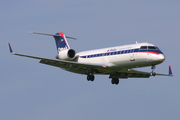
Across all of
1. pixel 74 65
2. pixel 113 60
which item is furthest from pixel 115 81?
pixel 74 65

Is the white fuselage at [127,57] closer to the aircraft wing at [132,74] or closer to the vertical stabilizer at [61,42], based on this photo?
the aircraft wing at [132,74]

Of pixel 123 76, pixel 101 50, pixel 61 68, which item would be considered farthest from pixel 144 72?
pixel 61 68

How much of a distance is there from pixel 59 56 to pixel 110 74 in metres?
5.37

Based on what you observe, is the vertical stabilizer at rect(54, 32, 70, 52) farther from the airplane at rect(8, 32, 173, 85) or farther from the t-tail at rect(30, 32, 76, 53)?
the airplane at rect(8, 32, 173, 85)

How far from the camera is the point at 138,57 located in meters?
30.4

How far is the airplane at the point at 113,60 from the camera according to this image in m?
30.3

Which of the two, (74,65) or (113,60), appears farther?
(74,65)

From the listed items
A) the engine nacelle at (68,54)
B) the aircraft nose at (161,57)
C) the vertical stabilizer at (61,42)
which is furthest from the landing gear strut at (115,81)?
the aircraft nose at (161,57)

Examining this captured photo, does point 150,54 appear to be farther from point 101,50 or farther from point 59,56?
point 59,56

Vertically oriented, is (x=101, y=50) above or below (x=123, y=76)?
above

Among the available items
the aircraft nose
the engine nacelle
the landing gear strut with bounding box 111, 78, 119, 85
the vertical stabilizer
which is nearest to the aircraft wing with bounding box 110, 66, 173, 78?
the landing gear strut with bounding box 111, 78, 119, 85

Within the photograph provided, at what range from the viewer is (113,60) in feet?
105

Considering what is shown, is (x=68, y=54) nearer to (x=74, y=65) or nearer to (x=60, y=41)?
(x=74, y=65)

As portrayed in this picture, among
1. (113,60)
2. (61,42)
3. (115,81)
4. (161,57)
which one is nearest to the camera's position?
(161,57)
